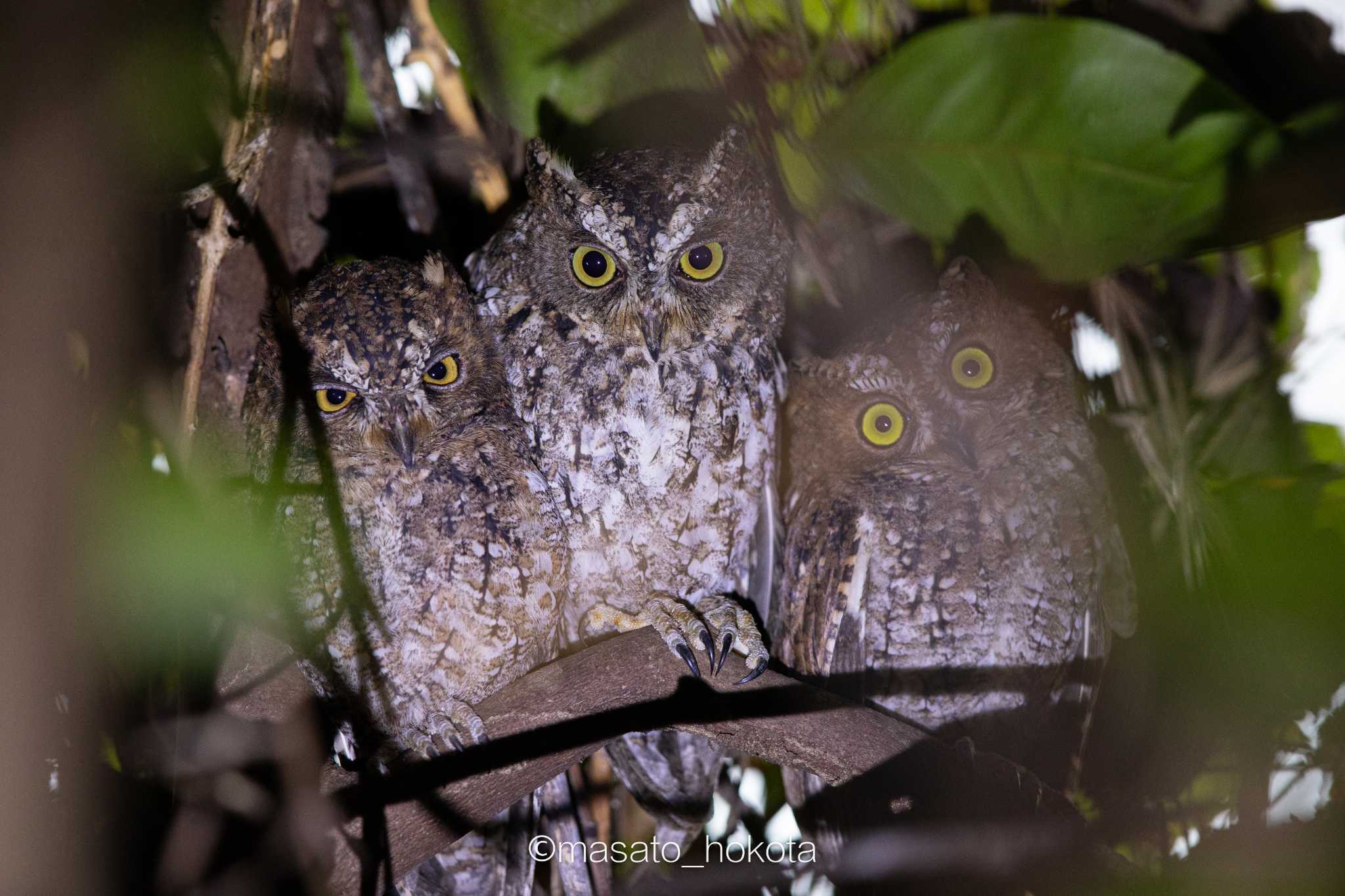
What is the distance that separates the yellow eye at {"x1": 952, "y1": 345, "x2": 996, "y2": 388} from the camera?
1.31 m

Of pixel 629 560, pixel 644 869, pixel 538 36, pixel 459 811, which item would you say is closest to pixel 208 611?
pixel 459 811

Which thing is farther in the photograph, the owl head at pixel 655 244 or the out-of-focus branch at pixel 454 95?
the out-of-focus branch at pixel 454 95

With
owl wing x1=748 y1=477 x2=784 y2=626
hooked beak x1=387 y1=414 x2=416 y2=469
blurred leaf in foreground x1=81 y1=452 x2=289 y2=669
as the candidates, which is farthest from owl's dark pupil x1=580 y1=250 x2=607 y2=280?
blurred leaf in foreground x1=81 y1=452 x2=289 y2=669

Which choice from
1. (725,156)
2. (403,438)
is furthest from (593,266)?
(403,438)

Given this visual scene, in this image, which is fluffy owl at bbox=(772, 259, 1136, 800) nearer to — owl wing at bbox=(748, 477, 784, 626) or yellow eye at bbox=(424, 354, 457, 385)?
owl wing at bbox=(748, 477, 784, 626)

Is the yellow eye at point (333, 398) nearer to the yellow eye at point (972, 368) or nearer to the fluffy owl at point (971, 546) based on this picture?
the fluffy owl at point (971, 546)

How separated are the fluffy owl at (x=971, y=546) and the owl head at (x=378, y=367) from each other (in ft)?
1.87

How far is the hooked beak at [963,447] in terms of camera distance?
4.36ft

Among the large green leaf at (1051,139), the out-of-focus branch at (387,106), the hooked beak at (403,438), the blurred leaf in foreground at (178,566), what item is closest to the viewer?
the blurred leaf in foreground at (178,566)

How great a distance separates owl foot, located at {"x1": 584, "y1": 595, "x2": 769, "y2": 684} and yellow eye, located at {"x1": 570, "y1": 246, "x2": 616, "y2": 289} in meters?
0.46

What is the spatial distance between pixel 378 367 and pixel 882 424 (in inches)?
30.4

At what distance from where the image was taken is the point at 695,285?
121 centimetres

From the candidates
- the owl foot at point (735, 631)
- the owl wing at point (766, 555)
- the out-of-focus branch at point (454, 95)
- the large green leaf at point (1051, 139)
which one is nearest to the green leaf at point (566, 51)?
the out-of-focus branch at point (454, 95)

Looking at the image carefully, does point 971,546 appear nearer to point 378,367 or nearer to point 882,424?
point 882,424
